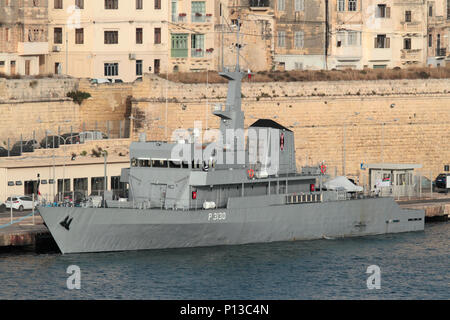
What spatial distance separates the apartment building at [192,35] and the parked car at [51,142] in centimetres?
1249

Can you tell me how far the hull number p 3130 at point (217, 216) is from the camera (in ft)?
173

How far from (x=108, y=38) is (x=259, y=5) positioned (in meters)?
11.8

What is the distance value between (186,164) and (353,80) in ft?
75.4

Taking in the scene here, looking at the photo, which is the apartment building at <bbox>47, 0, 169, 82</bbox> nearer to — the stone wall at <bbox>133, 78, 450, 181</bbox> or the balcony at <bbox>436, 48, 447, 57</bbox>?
the stone wall at <bbox>133, 78, 450, 181</bbox>

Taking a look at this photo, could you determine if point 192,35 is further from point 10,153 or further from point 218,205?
point 218,205

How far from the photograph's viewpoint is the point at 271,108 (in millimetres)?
71062

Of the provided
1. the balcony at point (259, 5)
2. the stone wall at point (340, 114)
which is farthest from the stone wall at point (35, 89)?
the balcony at point (259, 5)

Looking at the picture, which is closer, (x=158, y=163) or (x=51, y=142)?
(x=158, y=163)

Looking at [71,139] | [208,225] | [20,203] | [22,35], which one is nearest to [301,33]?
[22,35]

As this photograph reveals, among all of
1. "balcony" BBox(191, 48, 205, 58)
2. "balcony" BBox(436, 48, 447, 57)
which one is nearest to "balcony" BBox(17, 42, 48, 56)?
"balcony" BBox(191, 48, 205, 58)

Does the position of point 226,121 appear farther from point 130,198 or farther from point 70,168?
point 70,168

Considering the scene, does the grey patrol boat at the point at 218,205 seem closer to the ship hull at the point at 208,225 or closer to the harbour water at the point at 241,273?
the ship hull at the point at 208,225

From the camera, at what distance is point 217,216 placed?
5297cm

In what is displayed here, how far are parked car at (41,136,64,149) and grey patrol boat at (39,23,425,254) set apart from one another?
1069 cm
